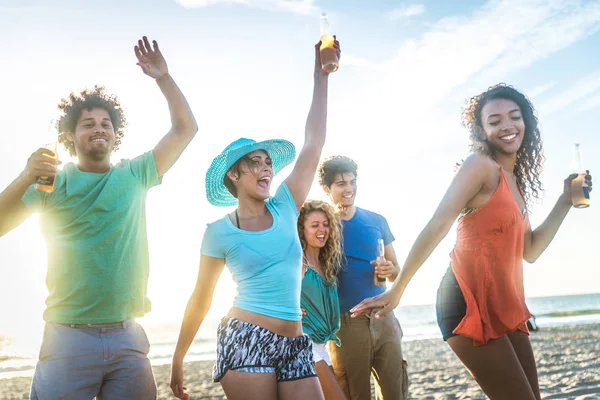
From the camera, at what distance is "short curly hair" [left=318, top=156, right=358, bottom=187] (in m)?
6.29

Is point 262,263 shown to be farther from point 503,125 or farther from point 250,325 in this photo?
point 503,125

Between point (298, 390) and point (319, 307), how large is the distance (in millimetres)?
2034

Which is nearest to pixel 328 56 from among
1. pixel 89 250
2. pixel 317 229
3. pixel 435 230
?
pixel 435 230

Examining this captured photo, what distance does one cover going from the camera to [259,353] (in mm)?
3402

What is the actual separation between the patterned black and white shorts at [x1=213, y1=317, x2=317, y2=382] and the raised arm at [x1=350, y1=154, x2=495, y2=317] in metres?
A: 0.44

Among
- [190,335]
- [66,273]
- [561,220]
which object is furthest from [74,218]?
[561,220]

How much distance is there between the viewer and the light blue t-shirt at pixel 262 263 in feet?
11.5

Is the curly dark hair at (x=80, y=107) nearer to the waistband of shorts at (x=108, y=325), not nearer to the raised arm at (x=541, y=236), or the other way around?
the waistband of shorts at (x=108, y=325)

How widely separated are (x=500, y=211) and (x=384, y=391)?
9.49 ft

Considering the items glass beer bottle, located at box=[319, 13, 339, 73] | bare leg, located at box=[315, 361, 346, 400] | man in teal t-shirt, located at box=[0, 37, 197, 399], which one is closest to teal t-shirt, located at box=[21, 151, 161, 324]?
man in teal t-shirt, located at box=[0, 37, 197, 399]

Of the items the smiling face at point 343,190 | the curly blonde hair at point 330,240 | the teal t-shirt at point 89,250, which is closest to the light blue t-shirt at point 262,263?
the teal t-shirt at point 89,250

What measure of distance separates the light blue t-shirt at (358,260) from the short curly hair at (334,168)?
1.48 ft

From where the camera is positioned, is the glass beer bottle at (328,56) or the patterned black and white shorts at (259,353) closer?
the patterned black and white shorts at (259,353)

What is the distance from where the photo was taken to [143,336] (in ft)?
12.9
